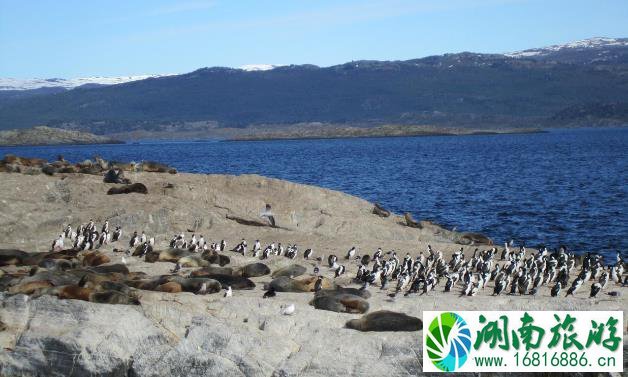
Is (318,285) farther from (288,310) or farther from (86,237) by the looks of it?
(86,237)

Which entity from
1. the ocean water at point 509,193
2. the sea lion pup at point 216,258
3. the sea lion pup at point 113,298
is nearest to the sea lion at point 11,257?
the sea lion pup at point 216,258

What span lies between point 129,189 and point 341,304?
52.1ft

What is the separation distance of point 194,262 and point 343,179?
48.6 m

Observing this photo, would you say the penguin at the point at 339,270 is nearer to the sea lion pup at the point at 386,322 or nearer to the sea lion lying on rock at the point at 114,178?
the sea lion pup at the point at 386,322

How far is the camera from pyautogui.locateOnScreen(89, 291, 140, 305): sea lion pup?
16609mm

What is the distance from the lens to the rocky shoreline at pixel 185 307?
49.0 ft

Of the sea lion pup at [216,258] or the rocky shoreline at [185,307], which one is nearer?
the rocky shoreline at [185,307]

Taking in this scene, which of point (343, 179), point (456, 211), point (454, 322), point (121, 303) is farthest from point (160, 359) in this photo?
point (343, 179)

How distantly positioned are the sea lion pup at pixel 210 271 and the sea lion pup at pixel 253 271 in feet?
0.94

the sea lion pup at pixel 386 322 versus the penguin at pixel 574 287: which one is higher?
the sea lion pup at pixel 386 322

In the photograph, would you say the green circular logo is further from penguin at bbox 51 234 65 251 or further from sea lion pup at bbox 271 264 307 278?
penguin at bbox 51 234 65 251

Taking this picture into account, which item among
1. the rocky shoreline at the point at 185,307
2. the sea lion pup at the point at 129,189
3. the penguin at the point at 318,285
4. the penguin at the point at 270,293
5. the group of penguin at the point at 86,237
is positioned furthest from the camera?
the sea lion pup at the point at 129,189

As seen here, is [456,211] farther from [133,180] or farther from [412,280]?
[412,280]

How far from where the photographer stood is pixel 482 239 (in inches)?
1299
